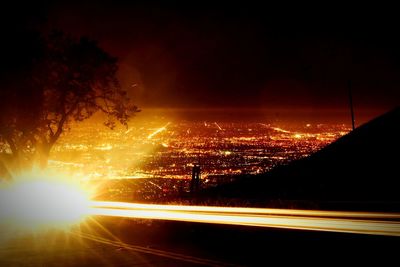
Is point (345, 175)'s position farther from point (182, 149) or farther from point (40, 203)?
point (182, 149)

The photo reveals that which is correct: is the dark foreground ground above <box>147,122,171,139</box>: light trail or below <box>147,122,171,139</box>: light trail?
below

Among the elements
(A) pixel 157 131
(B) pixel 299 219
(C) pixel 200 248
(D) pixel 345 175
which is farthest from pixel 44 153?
(A) pixel 157 131

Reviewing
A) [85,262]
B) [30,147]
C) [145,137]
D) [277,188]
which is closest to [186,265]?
[85,262]

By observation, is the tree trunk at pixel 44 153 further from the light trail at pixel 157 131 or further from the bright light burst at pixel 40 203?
the light trail at pixel 157 131

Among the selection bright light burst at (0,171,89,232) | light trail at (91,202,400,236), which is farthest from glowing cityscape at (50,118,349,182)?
light trail at (91,202,400,236)

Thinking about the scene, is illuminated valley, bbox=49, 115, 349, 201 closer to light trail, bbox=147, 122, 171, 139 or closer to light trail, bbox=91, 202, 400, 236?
light trail, bbox=147, 122, 171, 139

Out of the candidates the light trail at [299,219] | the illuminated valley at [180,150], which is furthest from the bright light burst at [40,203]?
the illuminated valley at [180,150]
